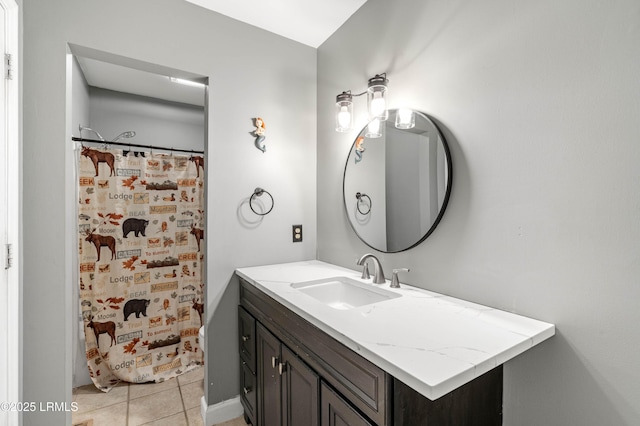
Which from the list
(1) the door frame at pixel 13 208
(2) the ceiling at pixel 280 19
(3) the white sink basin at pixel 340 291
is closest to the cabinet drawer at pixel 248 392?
(3) the white sink basin at pixel 340 291

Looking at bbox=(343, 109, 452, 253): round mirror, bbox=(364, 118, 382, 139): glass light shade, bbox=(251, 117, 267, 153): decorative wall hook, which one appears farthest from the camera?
bbox=(251, 117, 267, 153): decorative wall hook

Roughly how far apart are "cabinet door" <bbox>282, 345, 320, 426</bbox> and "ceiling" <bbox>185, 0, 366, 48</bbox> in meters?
1.90

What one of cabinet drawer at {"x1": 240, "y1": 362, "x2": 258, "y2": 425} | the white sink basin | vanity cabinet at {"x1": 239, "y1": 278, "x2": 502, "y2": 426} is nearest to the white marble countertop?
vanity cabinet at {"x1": 239, "y1": 278, "x2": 502, "y2": 426}

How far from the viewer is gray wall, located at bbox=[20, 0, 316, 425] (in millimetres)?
1432

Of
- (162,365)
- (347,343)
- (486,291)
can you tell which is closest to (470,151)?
(486,291)

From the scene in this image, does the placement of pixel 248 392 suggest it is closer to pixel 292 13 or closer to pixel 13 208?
pixel 13 208

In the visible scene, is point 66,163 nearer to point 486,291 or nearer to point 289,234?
point 289,234

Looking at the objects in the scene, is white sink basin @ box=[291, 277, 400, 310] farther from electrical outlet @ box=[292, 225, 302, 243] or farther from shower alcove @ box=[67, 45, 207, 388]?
shower alcove @ box=[67, 45, 207, 388]

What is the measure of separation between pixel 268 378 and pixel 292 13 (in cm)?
209

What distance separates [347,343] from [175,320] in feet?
6.98

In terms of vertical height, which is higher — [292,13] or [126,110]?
A: [292,13]

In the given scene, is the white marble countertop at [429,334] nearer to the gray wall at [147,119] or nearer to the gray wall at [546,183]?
the gray wall at [546,183]

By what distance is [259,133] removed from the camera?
6.55 ft

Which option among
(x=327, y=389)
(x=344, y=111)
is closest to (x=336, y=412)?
(x=327, y=389)
